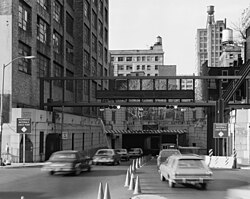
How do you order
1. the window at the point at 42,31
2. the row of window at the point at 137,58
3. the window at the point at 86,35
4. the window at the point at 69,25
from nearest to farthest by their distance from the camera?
the window at the point at 42,31, the window at the point at 69,25, the window at the point at 86,35, the row of window at the point at 137,58

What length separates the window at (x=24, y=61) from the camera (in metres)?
45.8

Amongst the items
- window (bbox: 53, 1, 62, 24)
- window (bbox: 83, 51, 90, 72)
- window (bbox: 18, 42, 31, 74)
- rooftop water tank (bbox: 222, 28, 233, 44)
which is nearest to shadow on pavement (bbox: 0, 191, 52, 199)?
window (bbox: 18, 42, 31, 74)

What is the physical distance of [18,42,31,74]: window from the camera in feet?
150

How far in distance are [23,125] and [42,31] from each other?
17252 millimetres

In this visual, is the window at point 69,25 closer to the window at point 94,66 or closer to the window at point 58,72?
the window at point 58,72

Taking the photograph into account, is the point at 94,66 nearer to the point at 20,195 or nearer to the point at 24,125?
the point at 24,125

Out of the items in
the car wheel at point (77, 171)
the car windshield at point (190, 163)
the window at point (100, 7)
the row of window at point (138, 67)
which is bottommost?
the car wheel at point (77, 171)

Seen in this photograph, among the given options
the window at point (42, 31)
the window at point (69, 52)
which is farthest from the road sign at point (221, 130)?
the window at point (69, 52)

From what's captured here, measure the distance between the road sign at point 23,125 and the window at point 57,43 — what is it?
21.3 metres

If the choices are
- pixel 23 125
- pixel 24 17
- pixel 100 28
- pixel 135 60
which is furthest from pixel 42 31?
pixel 135 60

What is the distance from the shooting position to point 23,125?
39875mm

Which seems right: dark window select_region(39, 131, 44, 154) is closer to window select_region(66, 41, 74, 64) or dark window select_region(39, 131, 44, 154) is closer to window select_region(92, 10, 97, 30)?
window select_region(66, 41, 74, 64)

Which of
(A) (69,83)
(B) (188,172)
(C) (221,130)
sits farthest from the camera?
(A) (69,83)

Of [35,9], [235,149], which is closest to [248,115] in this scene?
[235,149]
